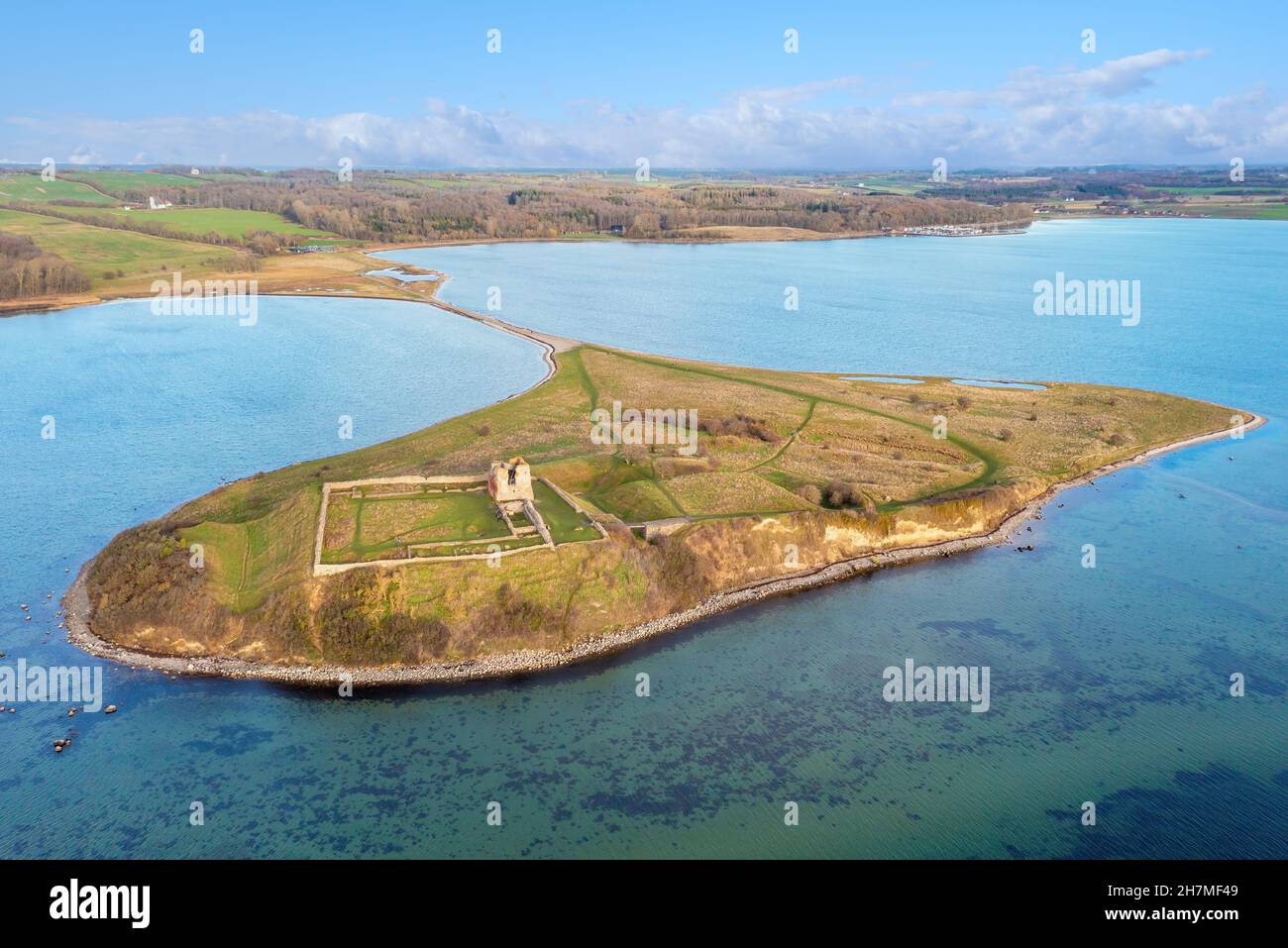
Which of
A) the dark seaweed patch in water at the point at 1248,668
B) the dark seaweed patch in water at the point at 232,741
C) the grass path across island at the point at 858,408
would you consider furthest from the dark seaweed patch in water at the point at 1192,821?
the dark seaweed patch in water at the point at 232,741

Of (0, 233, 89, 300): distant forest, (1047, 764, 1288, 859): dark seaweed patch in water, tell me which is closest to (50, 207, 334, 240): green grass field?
(0, 233, 89, 300): distant forest

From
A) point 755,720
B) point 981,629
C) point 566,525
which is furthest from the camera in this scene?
point 566,525

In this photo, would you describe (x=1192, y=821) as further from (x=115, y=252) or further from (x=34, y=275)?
(x=115, y=252)

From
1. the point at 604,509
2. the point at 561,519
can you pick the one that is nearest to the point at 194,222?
the point at 604,509

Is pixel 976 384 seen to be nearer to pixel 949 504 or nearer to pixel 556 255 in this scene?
pixel 949 504

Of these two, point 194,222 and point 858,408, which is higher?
point 194,222

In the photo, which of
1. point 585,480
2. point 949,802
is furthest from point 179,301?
point 949,802
